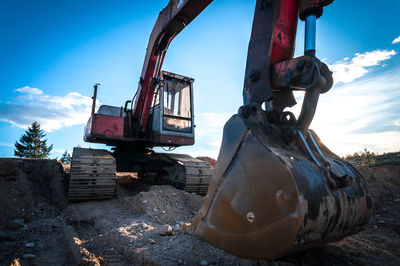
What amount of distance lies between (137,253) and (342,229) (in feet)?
5.44

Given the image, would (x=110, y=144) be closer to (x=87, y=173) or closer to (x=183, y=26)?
(x=87, y=173)

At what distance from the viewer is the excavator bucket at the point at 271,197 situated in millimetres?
1318

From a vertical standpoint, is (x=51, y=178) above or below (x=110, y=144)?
below

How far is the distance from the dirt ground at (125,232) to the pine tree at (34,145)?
24.7 meters

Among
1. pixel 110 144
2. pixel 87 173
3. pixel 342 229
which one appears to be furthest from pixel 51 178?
pixel 342 229

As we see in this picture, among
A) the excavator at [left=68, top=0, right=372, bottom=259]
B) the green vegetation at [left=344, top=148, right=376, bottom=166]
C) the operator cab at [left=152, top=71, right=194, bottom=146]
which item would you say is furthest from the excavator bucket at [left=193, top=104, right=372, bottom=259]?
the green vegetation at [left=344, top=148, right=376, bottom=166]

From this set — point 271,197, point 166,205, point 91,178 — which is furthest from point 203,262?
point 91,178

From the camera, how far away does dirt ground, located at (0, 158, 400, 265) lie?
6.53 feet

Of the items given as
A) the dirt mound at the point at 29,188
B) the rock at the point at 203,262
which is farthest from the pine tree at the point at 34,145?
the rock at the point at 203,262

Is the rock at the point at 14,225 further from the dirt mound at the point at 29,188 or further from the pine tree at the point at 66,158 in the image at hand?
the pine tree at the point at 66,158

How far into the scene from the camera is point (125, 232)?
9.20ft

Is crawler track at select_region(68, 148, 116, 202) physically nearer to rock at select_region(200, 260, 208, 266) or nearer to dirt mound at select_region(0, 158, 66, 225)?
dirt mound at select_region(0, 158, 66, 225)

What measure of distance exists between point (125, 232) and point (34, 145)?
3099 cm

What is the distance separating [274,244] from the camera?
132 centimetres
